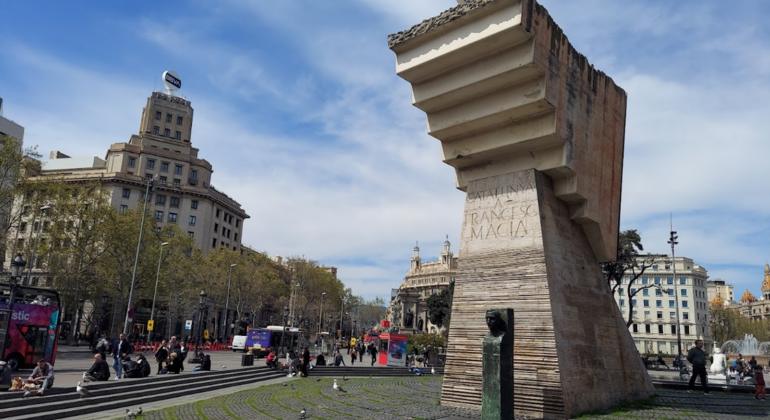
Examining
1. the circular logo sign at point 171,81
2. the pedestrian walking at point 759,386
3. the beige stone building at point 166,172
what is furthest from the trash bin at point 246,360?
the circular logo sign at point 171,81

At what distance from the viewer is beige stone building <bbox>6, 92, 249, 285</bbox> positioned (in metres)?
77.0

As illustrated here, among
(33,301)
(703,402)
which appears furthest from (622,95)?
(33,301)

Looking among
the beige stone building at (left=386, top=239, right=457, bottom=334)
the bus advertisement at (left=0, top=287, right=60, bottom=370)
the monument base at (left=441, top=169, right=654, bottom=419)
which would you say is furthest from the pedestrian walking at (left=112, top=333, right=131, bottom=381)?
the beige stone building at (left=386, top=239, right=457, bottom=334)

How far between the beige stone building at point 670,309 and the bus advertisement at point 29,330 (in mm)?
95581

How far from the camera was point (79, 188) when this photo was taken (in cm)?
4306

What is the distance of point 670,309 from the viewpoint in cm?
9906

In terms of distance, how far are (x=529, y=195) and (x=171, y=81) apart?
8836cm

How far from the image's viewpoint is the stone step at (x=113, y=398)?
536 inches

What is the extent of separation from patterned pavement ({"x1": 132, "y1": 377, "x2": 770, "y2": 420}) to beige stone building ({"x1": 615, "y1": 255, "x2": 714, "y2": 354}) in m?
89.8

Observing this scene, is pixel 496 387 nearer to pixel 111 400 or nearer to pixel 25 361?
pixel 111 400

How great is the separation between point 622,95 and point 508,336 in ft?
39.4

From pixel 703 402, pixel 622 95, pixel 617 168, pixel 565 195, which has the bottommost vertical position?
pixel 703 402

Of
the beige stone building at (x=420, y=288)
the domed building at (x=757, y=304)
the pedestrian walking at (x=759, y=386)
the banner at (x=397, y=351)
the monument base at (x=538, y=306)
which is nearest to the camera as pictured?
the monument base at (x=538, y=306)

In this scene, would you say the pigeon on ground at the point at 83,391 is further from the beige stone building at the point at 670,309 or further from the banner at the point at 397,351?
the beige stone building at the point at 670,309
